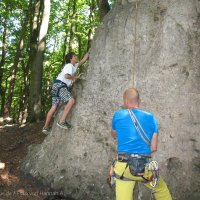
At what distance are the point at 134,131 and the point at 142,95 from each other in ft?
8.13

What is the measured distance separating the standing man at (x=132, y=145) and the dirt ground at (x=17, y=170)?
8.96ft

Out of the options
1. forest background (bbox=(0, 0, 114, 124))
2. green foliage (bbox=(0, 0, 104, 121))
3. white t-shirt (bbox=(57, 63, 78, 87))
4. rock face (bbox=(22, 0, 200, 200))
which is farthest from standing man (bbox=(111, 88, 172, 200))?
green foliage (bbox=(0, 0, 104, 121))

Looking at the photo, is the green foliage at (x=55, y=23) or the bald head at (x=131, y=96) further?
the green foliage at (x=55, y=23)

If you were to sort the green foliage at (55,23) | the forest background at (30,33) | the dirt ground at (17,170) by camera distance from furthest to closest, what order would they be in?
the green foliage at (55,23), the forest background at (30,33), the dirt ground at (17,170)

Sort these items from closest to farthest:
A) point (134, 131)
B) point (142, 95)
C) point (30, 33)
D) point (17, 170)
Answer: point (134, 131), point (142, 95), point (17, 170), point (30, 33)

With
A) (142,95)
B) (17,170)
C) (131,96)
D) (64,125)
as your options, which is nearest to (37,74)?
(17,170)

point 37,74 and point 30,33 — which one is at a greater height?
point 30,33

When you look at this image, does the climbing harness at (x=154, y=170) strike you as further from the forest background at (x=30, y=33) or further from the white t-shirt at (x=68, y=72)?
the forest background at (x=30, y=33)

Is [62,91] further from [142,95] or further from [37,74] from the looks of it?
[37,74]

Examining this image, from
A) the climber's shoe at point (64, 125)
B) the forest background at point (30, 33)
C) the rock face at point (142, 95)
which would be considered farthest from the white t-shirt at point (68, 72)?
the forest background at point (30, 33)

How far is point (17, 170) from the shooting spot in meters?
8.62

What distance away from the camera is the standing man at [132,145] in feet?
15.4

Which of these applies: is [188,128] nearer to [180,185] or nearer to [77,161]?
[180,185]

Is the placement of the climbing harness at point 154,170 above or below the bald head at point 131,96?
below
